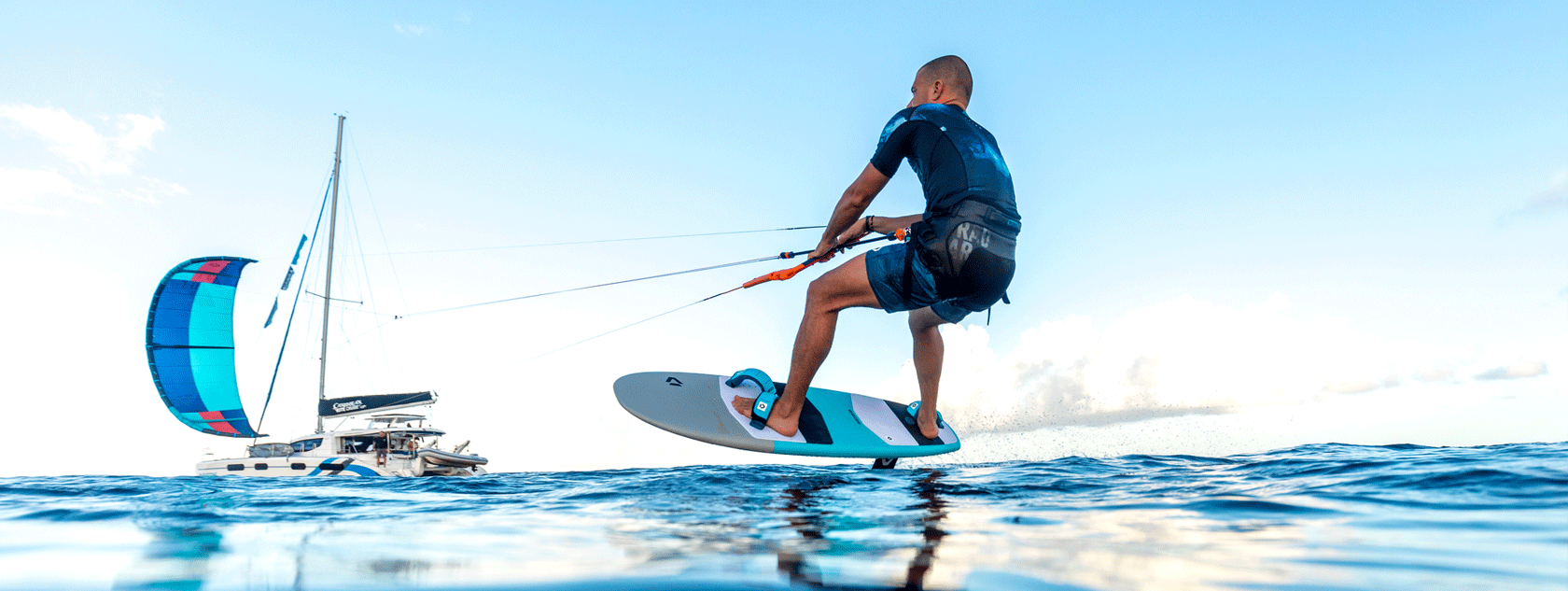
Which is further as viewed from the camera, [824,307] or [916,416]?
[916,416]

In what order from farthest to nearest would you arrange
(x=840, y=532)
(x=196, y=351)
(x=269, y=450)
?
(x=269, y=450) < (x=196, y=351) < (x=840, y=532)

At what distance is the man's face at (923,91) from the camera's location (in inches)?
185

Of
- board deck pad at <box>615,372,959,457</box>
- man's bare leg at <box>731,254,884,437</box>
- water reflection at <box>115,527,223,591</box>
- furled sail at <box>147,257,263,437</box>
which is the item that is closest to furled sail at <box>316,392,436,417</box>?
furled sail at <box>147,257,263,437</box>

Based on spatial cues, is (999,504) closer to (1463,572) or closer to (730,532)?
(730,532)

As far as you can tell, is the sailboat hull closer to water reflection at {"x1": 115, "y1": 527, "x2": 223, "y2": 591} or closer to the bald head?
the bald head

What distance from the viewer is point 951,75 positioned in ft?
15.6

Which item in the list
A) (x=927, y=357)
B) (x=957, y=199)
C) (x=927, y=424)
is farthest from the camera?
(x=927, y=424)

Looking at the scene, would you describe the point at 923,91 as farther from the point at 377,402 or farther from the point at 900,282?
the point at 377,402

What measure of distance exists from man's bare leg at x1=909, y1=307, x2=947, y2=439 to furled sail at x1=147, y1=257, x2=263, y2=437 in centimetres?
2871

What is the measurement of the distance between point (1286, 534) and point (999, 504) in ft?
3.52

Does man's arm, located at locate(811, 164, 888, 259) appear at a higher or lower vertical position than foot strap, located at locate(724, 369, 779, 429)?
higher

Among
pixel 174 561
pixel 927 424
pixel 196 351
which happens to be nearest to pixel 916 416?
pixel 927 424

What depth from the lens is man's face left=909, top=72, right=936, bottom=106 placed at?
15.5 ft

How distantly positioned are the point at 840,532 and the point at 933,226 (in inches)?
99.8
